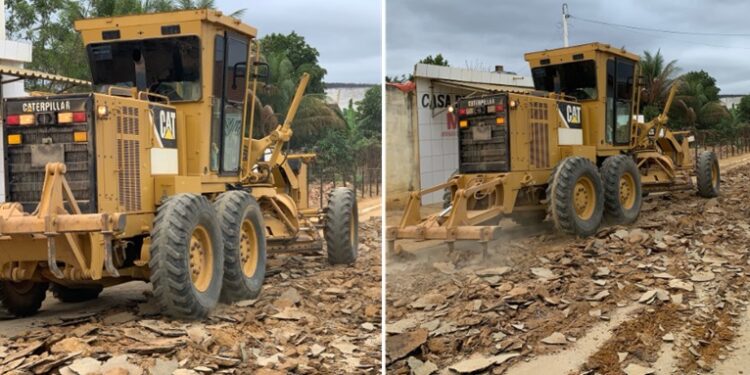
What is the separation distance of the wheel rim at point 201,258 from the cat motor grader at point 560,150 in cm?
118

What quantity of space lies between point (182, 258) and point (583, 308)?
1843mm

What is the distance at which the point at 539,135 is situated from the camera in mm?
4562

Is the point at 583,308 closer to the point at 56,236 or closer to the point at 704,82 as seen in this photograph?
the point at 704,82

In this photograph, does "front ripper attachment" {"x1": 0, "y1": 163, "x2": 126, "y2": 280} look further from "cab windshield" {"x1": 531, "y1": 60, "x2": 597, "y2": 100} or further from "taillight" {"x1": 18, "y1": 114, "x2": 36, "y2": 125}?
"cab windshield" {"x1": 531, "y1": 60, "x2": 597, "y2": 100}

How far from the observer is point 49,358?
2.71 metres

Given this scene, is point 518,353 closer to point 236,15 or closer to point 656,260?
point 656,260

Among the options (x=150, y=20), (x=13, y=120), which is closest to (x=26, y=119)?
(x=13, y=120)

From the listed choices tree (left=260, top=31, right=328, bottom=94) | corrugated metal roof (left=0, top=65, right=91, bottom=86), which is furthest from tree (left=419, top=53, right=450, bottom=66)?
tree (left=260, top=31, right=328, bottom=94)

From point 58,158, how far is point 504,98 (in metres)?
2.43

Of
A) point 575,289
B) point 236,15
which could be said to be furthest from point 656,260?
point 236,15

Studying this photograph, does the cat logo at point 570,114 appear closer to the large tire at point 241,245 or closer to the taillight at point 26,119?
the large tire at point 241,245

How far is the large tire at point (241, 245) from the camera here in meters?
4.09

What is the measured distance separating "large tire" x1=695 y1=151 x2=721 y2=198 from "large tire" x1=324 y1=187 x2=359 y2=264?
238 cm

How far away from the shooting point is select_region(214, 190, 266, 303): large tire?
4.09 meters
